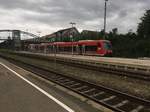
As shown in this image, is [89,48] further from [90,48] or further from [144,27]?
[144,27]

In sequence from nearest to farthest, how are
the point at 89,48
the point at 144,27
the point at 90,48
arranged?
the point at 90,48 < the point at 89,48 < the point at 144,27

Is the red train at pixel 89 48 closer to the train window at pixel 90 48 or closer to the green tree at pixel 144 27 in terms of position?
the train window at pixel 90 48

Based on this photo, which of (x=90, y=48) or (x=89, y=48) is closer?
(x=90, y=48)

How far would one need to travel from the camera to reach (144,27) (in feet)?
225

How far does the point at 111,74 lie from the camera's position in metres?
24.4

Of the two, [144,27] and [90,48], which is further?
[144,27]

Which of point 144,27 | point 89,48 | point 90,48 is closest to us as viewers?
point 90,48

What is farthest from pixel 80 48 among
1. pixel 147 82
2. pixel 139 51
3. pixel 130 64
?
pixel 147 82

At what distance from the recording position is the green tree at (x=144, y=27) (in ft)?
222

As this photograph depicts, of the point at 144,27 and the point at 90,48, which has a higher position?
the point at 144,27

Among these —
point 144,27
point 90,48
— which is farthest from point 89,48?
point 144,27

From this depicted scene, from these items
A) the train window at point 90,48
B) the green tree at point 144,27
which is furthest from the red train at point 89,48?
the green tree at point 144,27

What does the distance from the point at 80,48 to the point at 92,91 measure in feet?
131

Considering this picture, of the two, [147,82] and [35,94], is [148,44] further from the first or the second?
[35,94]
